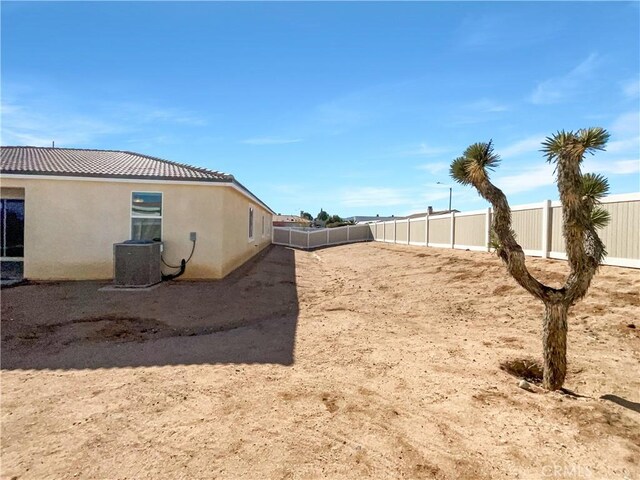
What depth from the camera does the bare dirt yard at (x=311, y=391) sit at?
292 centimetres

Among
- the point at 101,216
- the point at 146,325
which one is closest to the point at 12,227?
the point at 101,216

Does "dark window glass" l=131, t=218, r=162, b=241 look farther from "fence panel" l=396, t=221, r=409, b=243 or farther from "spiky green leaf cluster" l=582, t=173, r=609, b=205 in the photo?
"fence panel" l=396, t=221, r=409, b=243

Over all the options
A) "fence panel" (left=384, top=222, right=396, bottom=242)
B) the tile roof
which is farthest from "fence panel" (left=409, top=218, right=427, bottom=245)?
the tile roof

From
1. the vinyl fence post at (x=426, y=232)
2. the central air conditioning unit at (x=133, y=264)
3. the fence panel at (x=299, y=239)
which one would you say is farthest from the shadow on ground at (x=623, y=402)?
the fence panel at (x=299, y=239)

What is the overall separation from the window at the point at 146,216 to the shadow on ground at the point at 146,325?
5.24 ft

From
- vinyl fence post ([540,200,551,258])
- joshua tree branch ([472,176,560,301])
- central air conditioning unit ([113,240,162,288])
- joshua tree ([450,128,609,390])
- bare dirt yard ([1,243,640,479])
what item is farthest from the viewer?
vinyl fence post ([540,200,551,258])

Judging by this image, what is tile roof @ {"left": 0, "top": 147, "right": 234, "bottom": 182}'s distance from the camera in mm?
10305

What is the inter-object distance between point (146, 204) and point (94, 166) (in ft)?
7.83

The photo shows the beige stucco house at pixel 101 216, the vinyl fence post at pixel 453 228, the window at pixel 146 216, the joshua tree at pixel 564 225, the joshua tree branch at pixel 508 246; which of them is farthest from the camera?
the vinyl fence post at pixel 453 228

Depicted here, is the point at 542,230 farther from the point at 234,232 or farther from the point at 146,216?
the point at 146,216

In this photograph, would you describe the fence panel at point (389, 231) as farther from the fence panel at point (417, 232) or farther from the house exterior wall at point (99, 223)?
the house exterior wall at point (99, 223)

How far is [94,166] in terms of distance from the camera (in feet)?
37.6

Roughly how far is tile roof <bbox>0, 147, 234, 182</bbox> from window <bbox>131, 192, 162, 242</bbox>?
1.91 feet

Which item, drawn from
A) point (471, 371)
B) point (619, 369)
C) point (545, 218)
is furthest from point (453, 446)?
point (545, 218)
